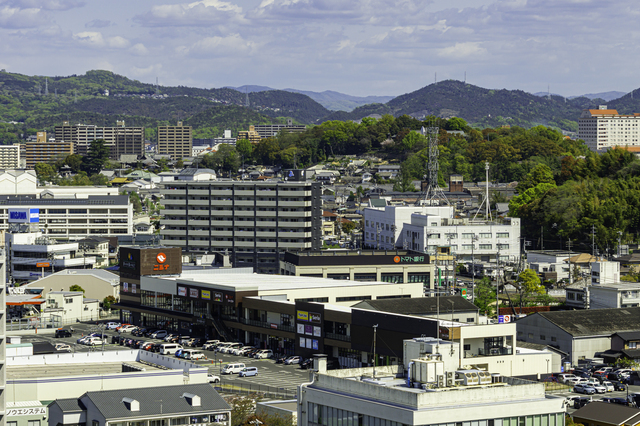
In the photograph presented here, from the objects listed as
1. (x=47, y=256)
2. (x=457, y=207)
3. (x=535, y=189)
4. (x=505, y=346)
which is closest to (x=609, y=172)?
(x=535, y=189)

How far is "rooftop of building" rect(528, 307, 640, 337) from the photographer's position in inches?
2019

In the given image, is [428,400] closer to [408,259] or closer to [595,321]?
[595,321]

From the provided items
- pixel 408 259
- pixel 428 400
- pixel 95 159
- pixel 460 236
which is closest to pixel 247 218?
pixel 460 236

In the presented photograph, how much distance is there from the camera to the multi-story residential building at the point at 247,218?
85.8 metres

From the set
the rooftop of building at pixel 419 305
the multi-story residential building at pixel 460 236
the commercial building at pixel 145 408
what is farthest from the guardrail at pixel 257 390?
the multi-story residential building at pixel 460 236

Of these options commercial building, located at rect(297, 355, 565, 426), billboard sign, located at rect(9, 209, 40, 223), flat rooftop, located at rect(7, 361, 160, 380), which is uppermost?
billboard sign, located at rect(9, 209, 40, 223)

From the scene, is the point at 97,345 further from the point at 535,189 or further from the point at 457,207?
the point at 457,207

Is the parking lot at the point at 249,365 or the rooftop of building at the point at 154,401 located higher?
the rooftop of building at the point at 154,401

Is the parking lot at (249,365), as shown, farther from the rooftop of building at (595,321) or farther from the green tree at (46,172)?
the green tree at (46,172)

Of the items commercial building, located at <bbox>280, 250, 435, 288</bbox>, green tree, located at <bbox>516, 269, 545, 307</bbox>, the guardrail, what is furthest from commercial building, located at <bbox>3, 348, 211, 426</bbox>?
green tree, located at <bbox>516, 269, 545, 307</bbox>

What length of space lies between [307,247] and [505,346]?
143 feet

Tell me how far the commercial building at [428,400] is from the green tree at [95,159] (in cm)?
17517

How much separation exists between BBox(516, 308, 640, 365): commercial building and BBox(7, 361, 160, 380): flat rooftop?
25.2 meters

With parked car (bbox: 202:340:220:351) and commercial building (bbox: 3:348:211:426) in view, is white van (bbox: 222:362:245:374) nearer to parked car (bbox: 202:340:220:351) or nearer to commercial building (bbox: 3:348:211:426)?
parked car (bbox: 202:340:220:351)
